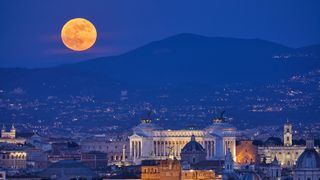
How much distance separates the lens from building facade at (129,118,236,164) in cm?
18500

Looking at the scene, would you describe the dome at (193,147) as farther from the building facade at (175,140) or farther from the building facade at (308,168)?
the building facade at (308,168)

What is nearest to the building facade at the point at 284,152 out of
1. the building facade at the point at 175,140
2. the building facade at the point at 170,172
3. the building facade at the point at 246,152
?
the building facade at the point at 246,152

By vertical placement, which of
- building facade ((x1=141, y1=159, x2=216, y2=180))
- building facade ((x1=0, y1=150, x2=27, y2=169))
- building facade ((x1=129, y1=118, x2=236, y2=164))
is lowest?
building facade ((x1=141, y1=159, x2=216, y2=180))

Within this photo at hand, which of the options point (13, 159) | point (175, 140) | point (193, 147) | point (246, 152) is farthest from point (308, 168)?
point (175, 140)

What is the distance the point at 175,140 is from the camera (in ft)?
625

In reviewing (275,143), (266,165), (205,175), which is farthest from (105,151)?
(205,175)

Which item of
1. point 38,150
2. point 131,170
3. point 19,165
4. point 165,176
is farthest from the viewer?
point 38,150

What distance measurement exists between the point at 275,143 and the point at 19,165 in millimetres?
26718

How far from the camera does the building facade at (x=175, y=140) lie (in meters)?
185

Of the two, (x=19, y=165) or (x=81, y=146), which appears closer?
(x=19, y=165)

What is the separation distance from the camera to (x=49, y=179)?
136 meters

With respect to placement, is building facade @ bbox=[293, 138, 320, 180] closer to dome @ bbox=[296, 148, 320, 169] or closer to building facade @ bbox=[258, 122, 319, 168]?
dome @ bbox=[296, 148, 320, 169]

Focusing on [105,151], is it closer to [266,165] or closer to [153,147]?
[153,147]

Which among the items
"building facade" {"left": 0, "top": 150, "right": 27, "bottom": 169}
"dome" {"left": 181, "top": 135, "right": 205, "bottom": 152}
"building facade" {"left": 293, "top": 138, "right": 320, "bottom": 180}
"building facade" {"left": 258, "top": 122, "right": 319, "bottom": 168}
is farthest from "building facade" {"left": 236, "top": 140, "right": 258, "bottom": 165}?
"building facade" {"left": 293, "top": 138, "right": 320, "bottom": 180}
